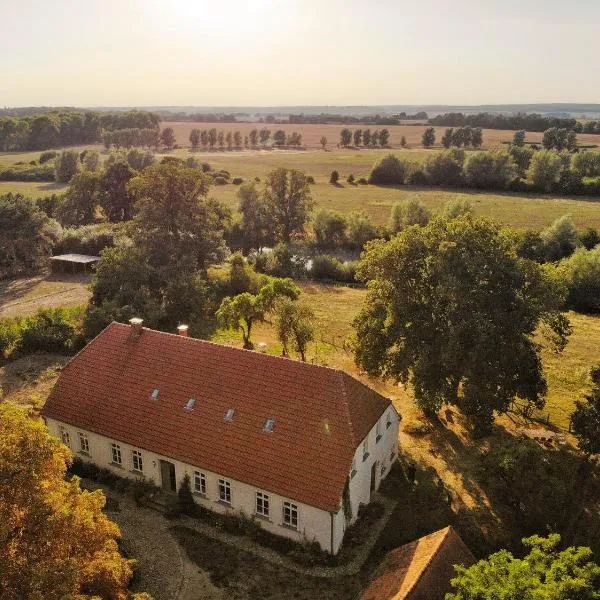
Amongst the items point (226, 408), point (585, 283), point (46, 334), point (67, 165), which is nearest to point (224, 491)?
point (226, 408)

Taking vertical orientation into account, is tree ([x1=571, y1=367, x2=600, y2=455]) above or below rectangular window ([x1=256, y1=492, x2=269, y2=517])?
above

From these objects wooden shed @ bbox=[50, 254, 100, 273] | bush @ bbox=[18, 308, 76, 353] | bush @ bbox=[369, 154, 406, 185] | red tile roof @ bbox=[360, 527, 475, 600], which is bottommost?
wooden shed @ bbox=[50, 254, 100, 273]

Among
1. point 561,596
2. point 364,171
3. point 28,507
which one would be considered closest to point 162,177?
point 28,507

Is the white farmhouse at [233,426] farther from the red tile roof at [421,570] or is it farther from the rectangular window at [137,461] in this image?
the red tile roof at [421,570]

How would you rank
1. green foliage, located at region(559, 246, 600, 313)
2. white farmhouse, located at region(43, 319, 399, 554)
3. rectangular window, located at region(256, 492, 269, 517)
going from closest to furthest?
white farmhouse, located at region(43, 319, 399, 554) < rectangular window, located at region(256, 492, 269, 517) < green foliage, located at region(559, 246, 600, 313)

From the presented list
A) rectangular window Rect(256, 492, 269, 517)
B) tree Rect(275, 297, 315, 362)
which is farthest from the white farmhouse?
tree Rect(275, 297, 315, 362)

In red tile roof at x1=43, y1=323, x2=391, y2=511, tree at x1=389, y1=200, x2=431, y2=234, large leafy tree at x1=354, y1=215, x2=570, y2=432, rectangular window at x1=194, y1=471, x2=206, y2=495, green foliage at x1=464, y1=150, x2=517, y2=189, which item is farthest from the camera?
green foliage at x1=464, y1=150, x2=517, y2=189

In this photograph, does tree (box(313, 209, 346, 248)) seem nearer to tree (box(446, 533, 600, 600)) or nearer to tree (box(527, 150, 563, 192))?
tree (box(527, 150, 563, 192))
